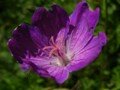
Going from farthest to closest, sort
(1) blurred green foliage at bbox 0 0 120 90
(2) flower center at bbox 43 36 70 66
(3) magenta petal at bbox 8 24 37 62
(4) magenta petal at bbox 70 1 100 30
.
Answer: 1. (1) blurred green foliage at bbox 0 0 120 90
2. (2) flower center at bbox 43 36 70 66
3. (3) magenta petal at bbox 8 24 37 62
4. (4) magenta petal at bbox 70 1 100 30

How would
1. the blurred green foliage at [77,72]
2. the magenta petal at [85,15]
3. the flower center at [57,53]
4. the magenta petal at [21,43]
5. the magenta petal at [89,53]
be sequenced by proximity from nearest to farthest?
1. the magenta petal at [89,53]
2. the magenta petal at [85,15]
3. the magenta petal at [21,43]
4. the flower center at [57,53]
5. the blurred green foliage at [77,72]

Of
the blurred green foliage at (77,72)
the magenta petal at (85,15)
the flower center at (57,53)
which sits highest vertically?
the magenta petal at (85,15)

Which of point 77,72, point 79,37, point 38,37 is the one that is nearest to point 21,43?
point 38,37

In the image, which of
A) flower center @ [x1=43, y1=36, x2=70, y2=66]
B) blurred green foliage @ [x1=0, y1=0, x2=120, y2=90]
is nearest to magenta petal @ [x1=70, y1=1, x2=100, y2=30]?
flower center @ [x1=43, y1=36, x2=70, y2=66]

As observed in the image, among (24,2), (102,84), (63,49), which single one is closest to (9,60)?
(24,2)

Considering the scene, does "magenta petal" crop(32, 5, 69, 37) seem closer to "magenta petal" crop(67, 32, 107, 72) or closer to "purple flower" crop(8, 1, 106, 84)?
"purple flower" crop(8, 1, 106, 84)

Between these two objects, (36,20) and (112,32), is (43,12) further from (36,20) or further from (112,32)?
(112,32)

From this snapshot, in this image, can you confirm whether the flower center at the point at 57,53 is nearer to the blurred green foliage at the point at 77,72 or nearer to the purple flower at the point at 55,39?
the purple flower at the point at 55,39

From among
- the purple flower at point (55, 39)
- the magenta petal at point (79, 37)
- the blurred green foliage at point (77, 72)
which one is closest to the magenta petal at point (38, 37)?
the purple flower at point (55, 39)
